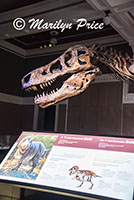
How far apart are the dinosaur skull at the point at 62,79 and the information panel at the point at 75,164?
1.09 ft

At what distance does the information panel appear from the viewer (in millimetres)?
1519

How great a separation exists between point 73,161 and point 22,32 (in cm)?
593

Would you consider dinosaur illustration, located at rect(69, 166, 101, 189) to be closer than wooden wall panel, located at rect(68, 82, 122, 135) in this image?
Yes

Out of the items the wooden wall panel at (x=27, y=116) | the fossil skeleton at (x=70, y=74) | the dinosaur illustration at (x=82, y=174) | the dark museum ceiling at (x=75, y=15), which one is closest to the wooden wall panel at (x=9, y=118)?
the wooden wall panel at (x=27, y=116)

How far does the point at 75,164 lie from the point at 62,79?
810mm

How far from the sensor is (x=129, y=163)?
5.16ft

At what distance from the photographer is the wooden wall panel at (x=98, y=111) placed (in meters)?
7.36

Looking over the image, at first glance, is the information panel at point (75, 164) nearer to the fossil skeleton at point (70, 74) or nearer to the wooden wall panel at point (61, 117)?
the fossil skeleton at point (70, 74)

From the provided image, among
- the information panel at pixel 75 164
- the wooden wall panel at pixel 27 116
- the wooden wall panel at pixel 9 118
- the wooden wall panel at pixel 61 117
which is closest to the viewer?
the information panel at pixel 75 164

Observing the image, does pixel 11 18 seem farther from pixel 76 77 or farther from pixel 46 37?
pixel 76 77

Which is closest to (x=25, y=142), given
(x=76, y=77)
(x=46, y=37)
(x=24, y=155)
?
(x=24, y=155)

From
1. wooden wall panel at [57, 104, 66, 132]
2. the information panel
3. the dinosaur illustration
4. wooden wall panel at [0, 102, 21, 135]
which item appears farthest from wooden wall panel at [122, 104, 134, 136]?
the dinosaur illustration

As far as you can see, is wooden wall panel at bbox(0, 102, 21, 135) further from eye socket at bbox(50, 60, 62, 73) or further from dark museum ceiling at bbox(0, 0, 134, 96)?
eye socket at bbox(50, 60, 62, 73)

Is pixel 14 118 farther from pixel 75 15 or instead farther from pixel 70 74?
pixel 70 74
